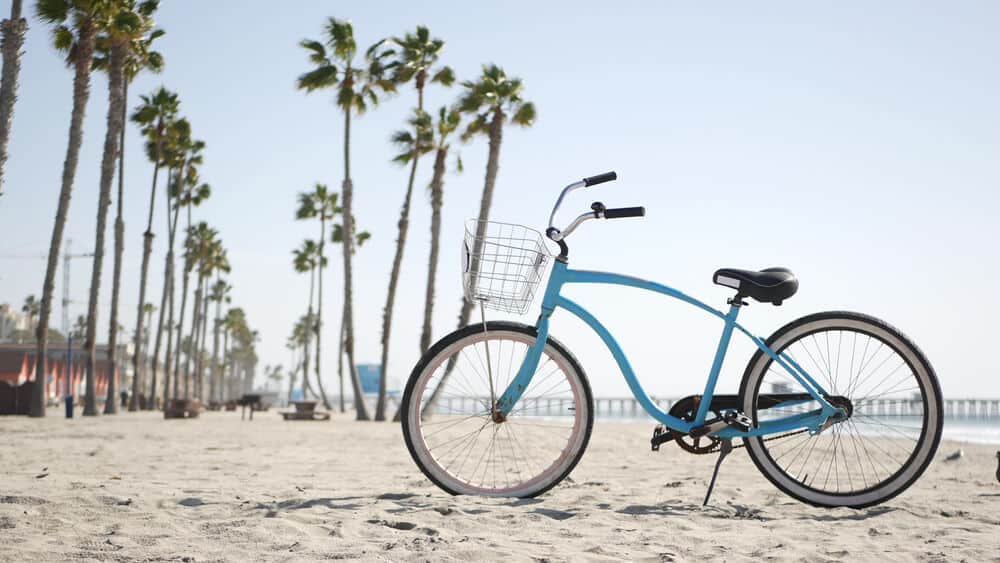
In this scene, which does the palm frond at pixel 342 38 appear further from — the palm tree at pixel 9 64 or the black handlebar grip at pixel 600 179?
the black handlebar grip at pixel 600 179

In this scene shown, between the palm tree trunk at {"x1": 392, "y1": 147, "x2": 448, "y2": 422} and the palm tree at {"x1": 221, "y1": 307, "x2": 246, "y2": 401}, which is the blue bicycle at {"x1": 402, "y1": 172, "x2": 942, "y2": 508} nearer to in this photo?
the palm tree trunk at {"x1": 392, "y1": 147, "x2": 448, "y2": 422}

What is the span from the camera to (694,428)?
4766 millimetres

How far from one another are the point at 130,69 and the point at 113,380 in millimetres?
10602

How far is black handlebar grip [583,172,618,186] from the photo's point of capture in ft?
16.0

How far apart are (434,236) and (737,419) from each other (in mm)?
24497

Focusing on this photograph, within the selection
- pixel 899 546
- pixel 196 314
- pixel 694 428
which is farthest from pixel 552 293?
pixel 196 314

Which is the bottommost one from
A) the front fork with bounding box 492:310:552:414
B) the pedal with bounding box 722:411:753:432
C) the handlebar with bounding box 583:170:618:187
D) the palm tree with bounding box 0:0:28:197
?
the pedal with bounding box 722:411:753:432

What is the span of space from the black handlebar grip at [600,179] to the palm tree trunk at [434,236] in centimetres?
2301

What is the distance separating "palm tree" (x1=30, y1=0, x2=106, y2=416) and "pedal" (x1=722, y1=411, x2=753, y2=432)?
2150 cm

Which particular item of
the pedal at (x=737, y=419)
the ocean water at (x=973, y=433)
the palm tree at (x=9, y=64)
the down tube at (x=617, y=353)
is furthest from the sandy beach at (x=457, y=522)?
the palm tree at (x=9, y=64)

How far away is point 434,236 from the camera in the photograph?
28.9 meters

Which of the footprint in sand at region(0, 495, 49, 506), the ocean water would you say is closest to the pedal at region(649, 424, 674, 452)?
the footprint in sand at region(0, 495, 49, 506)

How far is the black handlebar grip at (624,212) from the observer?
4699 millimetres

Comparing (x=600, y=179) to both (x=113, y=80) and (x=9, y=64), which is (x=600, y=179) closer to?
(x=9, y=64)
